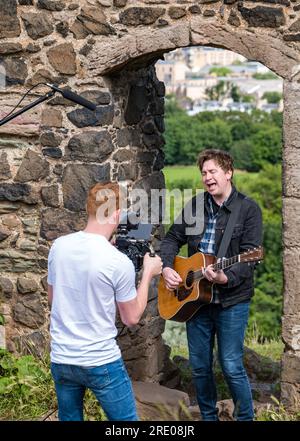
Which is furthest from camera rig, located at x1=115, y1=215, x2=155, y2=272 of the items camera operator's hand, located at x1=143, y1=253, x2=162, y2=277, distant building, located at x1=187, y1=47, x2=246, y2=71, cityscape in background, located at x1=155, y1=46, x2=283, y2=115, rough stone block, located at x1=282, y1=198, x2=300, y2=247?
distant building, located at x1=187, y1=47, x2=246, y2=71

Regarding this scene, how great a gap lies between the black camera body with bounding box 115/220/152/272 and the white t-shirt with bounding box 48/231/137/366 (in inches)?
26.9

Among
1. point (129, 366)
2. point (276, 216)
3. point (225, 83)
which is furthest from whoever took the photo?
point (225, 83)

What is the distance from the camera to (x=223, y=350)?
17.4ft

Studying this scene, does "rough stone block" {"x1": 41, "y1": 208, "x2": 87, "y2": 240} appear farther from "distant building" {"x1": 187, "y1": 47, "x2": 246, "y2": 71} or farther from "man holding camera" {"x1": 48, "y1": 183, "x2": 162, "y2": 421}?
"distant building" {"x1": 187, "y1": 47, "x2": 246, "y2": 71}

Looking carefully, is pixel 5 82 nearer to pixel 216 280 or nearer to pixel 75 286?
pixel 216 280

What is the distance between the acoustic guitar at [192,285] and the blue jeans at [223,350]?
83 millimetres

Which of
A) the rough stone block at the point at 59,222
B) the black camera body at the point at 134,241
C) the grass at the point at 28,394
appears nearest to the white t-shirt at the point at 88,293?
the black camera body at the point at 134,241

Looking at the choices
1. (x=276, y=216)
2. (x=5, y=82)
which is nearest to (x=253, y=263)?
(x=5, y=82)

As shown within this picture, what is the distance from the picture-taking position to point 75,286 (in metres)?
4.11

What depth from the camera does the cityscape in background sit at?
72.4 metres

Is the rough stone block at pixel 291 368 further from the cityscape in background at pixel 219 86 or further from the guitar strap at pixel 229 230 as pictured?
the cityscape in background at pixel 219 86

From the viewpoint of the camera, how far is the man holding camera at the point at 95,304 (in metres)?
4.08

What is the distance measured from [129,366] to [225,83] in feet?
250

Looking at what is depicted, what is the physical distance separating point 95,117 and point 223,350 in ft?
6.46
